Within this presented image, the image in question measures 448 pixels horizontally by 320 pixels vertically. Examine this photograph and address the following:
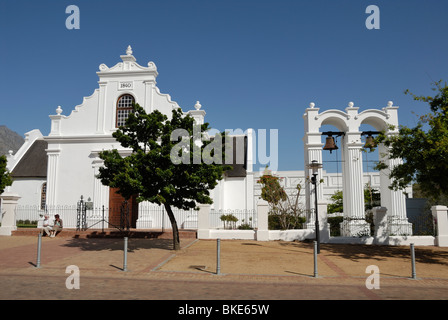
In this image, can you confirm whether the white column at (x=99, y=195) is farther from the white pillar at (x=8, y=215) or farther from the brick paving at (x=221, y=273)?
the brick paving at (x=221, y=273)

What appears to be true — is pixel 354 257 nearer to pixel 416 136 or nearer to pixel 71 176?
pixel 416 136

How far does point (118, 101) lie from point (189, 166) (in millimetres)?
12490

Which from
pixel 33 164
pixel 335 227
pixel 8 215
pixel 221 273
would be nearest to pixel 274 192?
pixel 335 227

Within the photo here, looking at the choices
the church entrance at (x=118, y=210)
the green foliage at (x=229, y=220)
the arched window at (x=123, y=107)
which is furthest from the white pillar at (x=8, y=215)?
the green foliage at (x=229, y=220)

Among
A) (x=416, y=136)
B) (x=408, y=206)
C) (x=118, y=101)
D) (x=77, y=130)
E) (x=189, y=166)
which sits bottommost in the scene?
(x=408, y=206)

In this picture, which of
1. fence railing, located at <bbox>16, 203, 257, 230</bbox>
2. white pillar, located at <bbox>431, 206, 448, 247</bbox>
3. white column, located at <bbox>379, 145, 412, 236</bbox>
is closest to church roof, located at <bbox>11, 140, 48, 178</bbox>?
fence railing, located at <bbox>16, 203, 257, 230</bbox>

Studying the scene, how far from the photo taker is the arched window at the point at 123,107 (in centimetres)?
2306

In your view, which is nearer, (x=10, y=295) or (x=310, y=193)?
(x=10, y=295)

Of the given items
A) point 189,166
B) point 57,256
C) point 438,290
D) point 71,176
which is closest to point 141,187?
point 189,166

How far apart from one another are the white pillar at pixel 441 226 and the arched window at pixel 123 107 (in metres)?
18.3

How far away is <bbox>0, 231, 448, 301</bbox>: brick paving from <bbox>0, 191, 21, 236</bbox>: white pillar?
447 centimetres

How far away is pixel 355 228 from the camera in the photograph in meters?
16.8

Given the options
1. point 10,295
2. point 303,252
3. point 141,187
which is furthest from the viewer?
point 303,252

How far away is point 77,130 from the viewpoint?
2341cm
